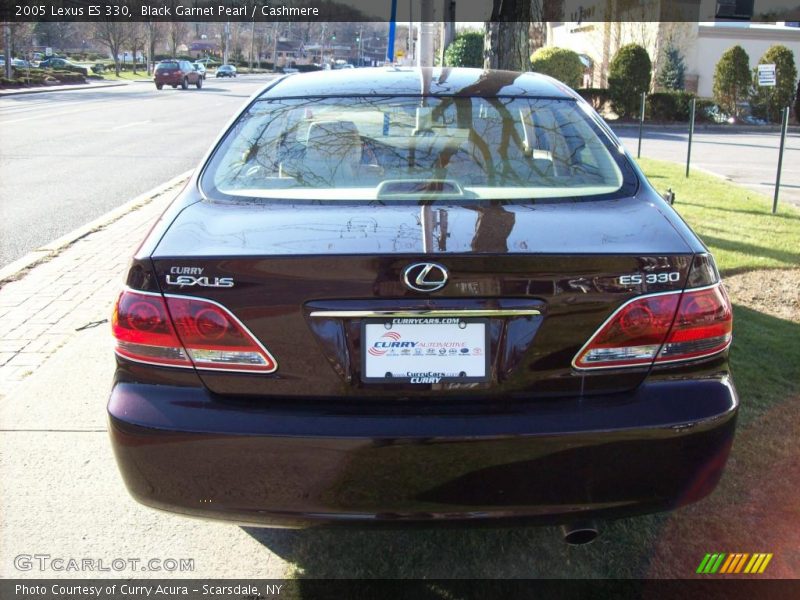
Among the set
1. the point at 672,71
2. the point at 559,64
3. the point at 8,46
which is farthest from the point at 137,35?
the point at 559,64

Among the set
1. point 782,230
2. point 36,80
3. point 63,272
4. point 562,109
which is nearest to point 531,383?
point 562,109

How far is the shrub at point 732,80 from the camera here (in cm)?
3072

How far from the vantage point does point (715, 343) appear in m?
2.40

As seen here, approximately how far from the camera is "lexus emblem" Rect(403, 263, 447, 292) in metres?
2.18

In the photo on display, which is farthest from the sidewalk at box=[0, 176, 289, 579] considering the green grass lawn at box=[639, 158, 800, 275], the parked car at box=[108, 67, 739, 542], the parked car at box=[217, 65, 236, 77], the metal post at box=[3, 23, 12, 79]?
the parked car at box=[217, 65, 236, 77]

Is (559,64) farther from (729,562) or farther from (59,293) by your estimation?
(729,562)

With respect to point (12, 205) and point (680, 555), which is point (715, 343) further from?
point (12, 205)

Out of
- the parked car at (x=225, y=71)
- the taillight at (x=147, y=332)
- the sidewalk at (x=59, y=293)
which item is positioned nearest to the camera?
the taillight at (x=147, y=332)

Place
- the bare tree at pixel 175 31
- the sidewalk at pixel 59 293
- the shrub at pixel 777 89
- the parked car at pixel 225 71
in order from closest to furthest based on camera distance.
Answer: the sidewalk at pixel 59 293, the shrub at pixel 777 89, the parked car at pixel 225 71, the bare tree at pixel 175 31

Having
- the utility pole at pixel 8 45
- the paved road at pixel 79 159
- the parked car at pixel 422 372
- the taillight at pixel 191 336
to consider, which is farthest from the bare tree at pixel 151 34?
the parked car at pixel 422 372

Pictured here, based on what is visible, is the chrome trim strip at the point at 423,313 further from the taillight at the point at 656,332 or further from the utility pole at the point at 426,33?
the utility pole at the point at 426,33

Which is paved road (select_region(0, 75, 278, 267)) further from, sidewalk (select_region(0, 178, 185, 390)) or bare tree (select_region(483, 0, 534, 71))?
bare tree (select_region(483, 0, 534, 71))

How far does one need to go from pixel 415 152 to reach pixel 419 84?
21.0 inches

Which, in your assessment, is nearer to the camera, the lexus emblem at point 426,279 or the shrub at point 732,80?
the lexus emblem at point 426,279
